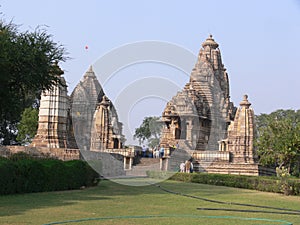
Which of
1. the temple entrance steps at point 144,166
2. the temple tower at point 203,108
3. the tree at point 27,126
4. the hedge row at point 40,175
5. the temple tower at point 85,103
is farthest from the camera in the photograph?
the tree at point 27,126

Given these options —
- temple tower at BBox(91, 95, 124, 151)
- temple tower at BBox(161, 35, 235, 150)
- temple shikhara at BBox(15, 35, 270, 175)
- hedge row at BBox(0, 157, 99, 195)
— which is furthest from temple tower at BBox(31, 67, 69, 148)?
temple tower at BBox(161, 35, 235, 150)

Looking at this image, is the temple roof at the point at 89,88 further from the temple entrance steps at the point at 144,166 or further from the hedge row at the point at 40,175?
the hedge row at the point at 40,175

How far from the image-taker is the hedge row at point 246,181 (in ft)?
66.6

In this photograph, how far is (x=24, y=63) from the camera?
1859cm

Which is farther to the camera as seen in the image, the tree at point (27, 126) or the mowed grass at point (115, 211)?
the tree at point (27, 126)

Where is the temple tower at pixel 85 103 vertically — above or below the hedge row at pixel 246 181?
above

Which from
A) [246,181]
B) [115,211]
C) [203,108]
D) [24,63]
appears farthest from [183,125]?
[115,211]

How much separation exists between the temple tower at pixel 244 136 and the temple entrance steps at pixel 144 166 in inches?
246

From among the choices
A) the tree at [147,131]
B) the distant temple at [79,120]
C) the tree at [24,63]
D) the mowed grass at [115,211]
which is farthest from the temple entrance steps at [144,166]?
the tree at [147,131]

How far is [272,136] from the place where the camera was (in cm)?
3344

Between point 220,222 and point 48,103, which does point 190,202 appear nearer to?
point 220,222

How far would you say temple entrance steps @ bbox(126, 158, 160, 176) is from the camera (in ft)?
111

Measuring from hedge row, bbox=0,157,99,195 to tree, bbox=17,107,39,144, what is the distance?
30325mm

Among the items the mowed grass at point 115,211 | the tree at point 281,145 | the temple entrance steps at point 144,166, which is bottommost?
the mowed grass at point 115,211
